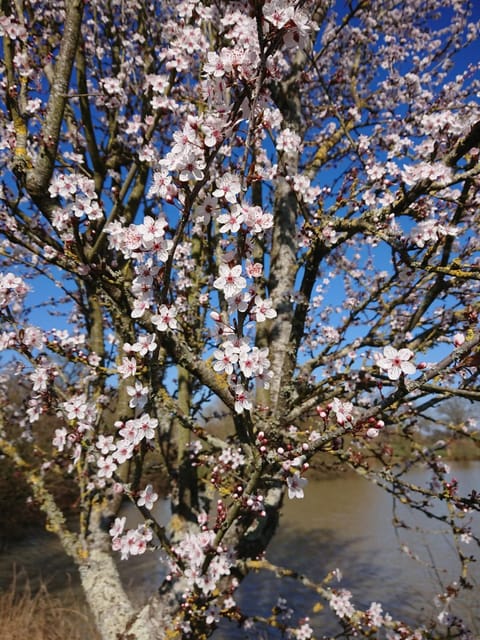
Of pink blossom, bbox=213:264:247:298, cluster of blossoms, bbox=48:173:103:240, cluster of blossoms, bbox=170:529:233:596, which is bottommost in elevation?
cluster of blossoms, bbox=170:529:233:596

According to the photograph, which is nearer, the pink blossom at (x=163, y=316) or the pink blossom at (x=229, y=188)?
the pink blossom at (x=229, y=188)

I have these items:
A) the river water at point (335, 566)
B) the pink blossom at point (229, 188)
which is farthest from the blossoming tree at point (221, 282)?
the river water at point (335, 566)

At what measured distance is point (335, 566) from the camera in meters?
9.79

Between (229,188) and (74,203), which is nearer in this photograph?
(229,188)

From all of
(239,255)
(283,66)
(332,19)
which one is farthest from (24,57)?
(332,19)

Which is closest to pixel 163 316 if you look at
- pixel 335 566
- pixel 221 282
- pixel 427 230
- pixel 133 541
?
pixel 221 282

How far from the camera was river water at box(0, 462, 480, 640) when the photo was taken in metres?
6.94

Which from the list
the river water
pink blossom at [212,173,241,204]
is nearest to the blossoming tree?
pink blossom at [212,173,241,204]

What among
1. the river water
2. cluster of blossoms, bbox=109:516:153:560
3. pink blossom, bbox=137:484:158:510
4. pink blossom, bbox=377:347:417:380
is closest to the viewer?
pink blossom, bbox=377:347:417:380

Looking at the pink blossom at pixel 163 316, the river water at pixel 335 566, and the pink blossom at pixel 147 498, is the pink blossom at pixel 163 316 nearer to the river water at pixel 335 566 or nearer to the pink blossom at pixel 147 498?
the pink blossom at pixel 147 498

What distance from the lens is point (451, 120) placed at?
279 centimetres

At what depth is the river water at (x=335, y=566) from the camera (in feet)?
22.8

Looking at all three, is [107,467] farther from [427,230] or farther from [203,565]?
[427,230]

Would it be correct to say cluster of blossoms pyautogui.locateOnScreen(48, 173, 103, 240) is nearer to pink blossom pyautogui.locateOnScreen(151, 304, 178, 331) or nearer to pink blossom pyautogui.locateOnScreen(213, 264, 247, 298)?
pink blossom pyautogui.locateOnScreen(151, 304, 178, 331)
